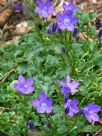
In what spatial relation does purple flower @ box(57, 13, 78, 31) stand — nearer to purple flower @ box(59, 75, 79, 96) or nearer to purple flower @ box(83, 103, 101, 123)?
purple flower @ box(59, 75, 79, 96)

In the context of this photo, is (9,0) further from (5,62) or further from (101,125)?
(101,125)

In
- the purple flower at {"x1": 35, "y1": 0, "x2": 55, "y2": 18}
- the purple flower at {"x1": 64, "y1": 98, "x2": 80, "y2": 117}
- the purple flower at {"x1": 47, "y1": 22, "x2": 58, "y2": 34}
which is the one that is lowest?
the purple flower at {"x1": 64, "y1": 98, "x2": 80, "y2": 117}

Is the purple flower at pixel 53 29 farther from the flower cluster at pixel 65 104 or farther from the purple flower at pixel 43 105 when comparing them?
the purple flower at pixel 43 105

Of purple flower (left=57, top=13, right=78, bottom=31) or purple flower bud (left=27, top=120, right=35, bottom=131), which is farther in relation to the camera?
purple flower (left=57, top=13, right=78, bottom=31)

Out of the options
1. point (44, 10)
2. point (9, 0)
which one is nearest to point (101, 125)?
point (44, 10)

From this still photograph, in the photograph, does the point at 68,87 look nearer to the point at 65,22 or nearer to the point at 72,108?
the point at 72,108

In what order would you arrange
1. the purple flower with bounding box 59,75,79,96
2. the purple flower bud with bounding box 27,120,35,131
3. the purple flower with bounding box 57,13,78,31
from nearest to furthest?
1. the purple flower with bounding box 59,75,79,96
2. the purple flower bud with bounding box 27,120,35,131
3. the purple flower with bounding box 57,13,78,31

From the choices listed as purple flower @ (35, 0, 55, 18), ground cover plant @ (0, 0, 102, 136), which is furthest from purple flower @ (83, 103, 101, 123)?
purple flower @ (35, 0, 55, 18)

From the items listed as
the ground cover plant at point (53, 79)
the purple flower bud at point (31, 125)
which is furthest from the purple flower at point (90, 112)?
the purple flower bud at point (31, 125)

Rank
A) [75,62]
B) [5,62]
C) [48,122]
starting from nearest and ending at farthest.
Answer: [48,122]
[75,62]
[5,62]
